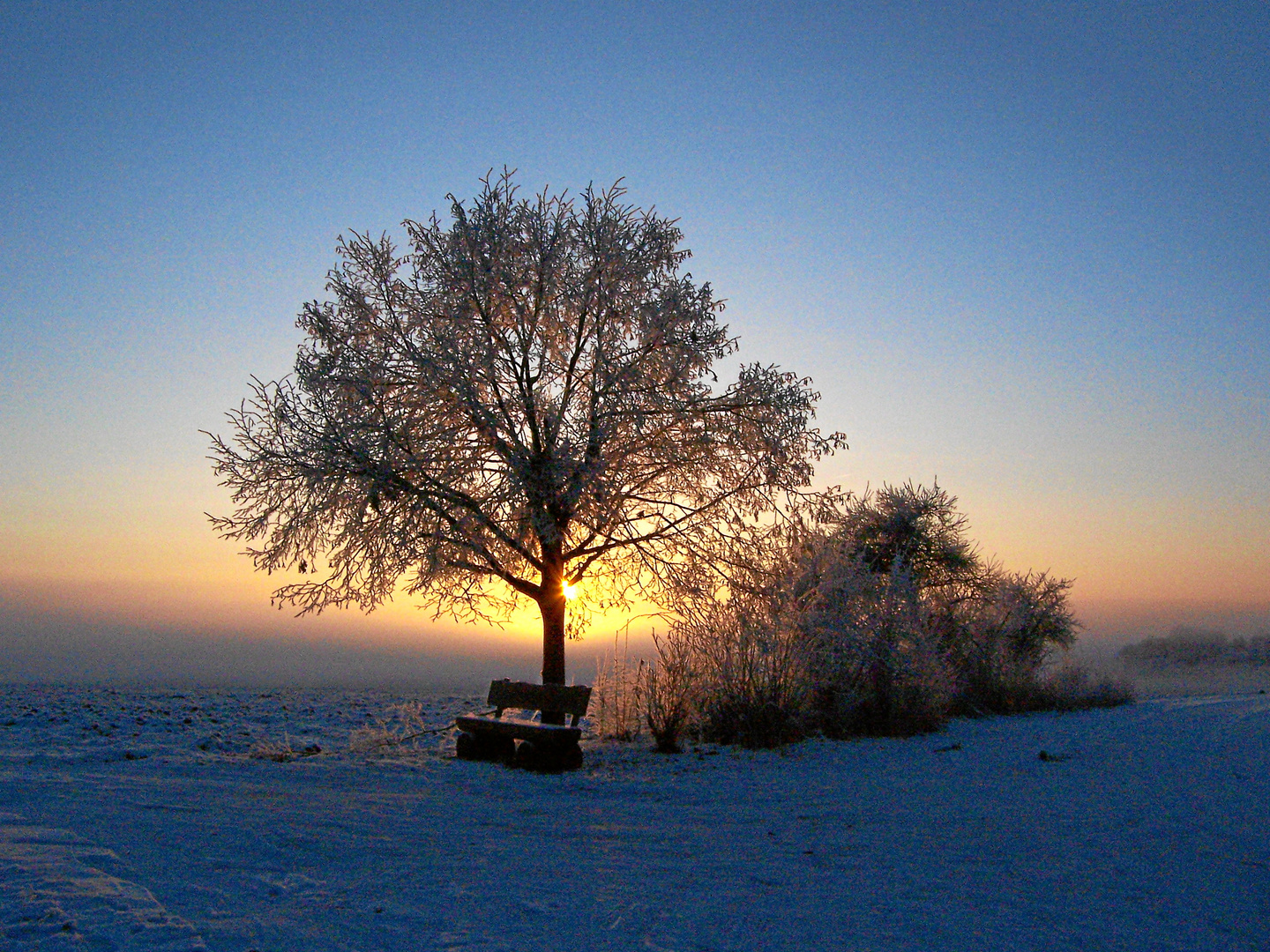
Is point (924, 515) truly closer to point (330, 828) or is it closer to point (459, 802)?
point (459, 802)

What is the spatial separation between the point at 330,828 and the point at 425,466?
5.76m

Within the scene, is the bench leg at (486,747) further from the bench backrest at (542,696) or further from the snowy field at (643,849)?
the bench backrest at (542,696)

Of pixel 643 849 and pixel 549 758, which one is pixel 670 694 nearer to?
pixel 549 758

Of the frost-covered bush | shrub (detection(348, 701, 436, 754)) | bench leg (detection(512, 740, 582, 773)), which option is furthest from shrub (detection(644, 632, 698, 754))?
shrub (detection(348, 701, 436, 754))

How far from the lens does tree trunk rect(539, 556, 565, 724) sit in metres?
11.8

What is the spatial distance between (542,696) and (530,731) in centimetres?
88

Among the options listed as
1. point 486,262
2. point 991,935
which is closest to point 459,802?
point 991,935

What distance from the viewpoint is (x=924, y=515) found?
20.0 metres

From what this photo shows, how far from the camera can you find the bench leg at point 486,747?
9.87 m

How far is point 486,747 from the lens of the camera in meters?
9.91

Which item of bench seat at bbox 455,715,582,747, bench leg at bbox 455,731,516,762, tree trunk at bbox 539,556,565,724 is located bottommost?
bench leg at bbox 455,731,516,762

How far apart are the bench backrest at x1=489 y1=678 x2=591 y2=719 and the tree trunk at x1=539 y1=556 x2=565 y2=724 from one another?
1.36m

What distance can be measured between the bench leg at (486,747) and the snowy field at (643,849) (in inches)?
10.7

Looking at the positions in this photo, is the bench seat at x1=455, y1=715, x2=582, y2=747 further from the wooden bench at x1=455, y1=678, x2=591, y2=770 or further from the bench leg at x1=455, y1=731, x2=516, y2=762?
the bench leg at x1=455, y1=731, x2=516, y2=762
